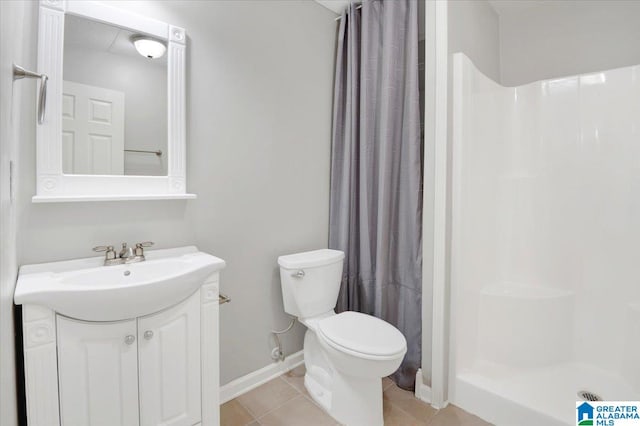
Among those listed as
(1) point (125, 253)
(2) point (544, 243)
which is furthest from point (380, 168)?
(1) point (125, 253)

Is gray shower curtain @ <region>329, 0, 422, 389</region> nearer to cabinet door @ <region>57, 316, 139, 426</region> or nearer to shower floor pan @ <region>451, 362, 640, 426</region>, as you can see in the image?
shower floor pan @ <region>451, 362, 640, 426</region>

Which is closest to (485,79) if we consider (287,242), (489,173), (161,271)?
(489,173)

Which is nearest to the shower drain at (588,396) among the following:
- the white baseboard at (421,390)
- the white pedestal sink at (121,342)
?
the white baseboard at (421,390)

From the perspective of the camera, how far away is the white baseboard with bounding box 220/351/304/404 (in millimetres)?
1804

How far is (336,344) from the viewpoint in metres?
1.53

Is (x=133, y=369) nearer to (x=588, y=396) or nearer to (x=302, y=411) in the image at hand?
(x=302, y=411)

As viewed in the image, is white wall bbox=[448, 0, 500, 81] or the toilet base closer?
the toilet base

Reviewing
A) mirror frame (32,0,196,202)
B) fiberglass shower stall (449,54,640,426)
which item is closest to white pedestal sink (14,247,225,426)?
mirror frame (32,0,196,202)

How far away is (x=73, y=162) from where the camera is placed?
1.33 meters

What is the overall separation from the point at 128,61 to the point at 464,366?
231 cm

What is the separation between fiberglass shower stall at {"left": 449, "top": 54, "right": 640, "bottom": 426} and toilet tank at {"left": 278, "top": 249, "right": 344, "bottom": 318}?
2.25 feet

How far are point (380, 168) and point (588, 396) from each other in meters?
1.61

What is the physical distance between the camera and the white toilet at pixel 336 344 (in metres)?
Answer: 1.48

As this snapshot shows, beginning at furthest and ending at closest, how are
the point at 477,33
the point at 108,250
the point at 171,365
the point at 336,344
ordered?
the point at 477,33, the point at 336,344, the point at 108,250, the point at 171,365
